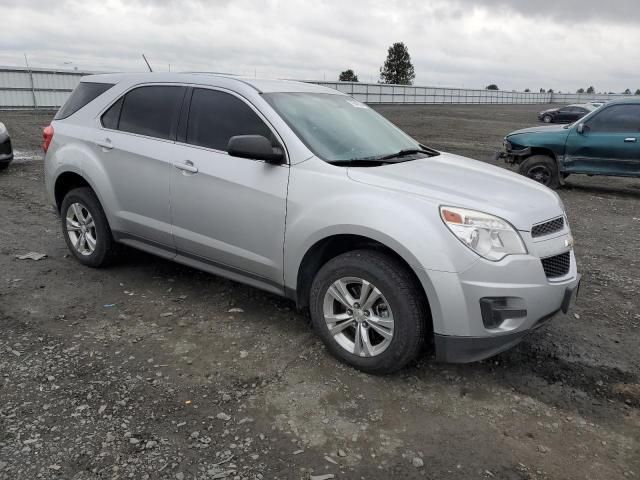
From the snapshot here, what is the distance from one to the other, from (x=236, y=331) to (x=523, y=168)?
26.6 ft

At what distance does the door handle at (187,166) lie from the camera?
159 inches

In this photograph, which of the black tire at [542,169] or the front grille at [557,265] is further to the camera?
the black tire at [542,169]

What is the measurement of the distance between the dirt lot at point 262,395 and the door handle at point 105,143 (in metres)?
1.20

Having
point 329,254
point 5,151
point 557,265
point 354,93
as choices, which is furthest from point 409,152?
point 354,93

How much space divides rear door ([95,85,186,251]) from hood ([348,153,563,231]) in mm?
1703

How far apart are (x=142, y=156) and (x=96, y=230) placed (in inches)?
39.1

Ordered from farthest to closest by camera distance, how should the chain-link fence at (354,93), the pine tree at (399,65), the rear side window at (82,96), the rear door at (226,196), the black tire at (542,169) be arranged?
1. the pine tree at (399,65)
2. the chain-link fence at (354,93)
3. the black tire at (542,169)
4. the rear side window at (82,96)
5. the rear door at (226,196)

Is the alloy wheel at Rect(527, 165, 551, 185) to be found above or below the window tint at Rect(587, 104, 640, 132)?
below

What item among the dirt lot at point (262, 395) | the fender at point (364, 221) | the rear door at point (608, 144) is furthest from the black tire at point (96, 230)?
the rear door at point (608, 144)

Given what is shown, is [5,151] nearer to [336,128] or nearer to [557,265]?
[336,128]

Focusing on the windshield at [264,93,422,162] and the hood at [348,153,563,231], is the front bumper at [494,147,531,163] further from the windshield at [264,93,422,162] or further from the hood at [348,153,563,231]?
the hood at [348,153,563,231]

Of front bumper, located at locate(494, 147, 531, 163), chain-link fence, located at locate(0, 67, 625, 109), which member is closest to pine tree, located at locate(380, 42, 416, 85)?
chain-link fence, located at locate(0, 67, 625, 109)

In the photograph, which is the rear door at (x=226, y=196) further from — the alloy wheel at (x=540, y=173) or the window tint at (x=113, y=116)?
the alloy wheel at (x=540, y=173)

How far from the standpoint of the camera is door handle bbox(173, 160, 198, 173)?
13.3ft
